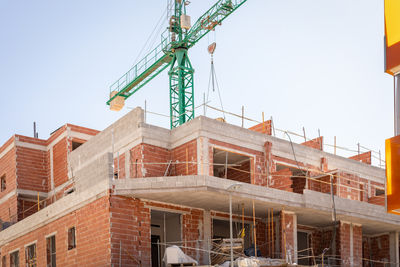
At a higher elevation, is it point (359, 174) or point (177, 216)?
Result: point (359, 174)

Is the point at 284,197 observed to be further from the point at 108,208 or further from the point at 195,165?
the point at 108,208

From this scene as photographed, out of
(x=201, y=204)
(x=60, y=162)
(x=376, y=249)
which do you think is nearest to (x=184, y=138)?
(x=201, y=204)

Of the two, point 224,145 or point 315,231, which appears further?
point 315,231

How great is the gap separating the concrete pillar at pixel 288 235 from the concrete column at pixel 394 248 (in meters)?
8.82

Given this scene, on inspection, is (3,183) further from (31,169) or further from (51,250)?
(51,250)

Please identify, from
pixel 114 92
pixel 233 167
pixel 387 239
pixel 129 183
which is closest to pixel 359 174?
pixel 387 239

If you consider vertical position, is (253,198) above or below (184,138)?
below

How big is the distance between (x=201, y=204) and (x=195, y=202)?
569 mm

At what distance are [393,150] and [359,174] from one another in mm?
23725

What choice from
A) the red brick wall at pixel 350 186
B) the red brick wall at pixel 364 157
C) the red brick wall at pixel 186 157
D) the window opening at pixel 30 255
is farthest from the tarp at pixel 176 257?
the red brick wall at pixel 364 157

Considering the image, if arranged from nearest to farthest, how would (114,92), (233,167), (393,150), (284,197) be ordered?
1. (393,150)
2. (284,197)
3. (233,167)
4. (114,92)

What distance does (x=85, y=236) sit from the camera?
101ft

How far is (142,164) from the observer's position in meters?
33.9

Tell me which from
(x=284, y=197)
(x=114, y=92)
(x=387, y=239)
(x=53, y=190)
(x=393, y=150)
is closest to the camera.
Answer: (x=393, y=150)
